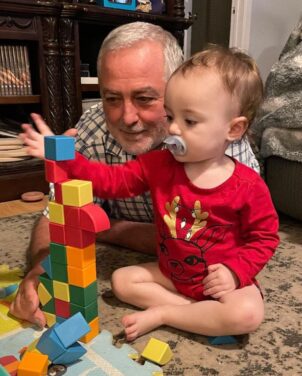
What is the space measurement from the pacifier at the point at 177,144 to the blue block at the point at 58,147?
19 cm

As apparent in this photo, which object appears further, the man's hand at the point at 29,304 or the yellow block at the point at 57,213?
the man's hand at the point at 29,304

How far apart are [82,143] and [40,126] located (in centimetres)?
44

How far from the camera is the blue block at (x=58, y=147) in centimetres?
72

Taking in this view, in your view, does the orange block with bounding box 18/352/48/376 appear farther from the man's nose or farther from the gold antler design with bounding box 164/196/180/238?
the man's nose

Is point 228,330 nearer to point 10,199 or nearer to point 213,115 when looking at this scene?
point 213,115

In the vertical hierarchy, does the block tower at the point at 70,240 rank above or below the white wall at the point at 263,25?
below

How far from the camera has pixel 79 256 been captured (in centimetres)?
76

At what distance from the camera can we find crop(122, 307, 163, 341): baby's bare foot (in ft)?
2.75

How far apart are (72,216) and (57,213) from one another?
38 mm

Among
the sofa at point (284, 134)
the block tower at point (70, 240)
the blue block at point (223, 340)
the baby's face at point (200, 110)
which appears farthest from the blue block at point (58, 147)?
the sofa at point (284, 134)

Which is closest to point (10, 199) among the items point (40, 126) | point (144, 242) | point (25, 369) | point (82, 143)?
point (82, 143)

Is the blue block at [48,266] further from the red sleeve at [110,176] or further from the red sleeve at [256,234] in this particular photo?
the red sleeve at [256,234]

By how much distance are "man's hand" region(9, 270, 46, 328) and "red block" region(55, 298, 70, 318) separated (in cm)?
6

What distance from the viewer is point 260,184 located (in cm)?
86
